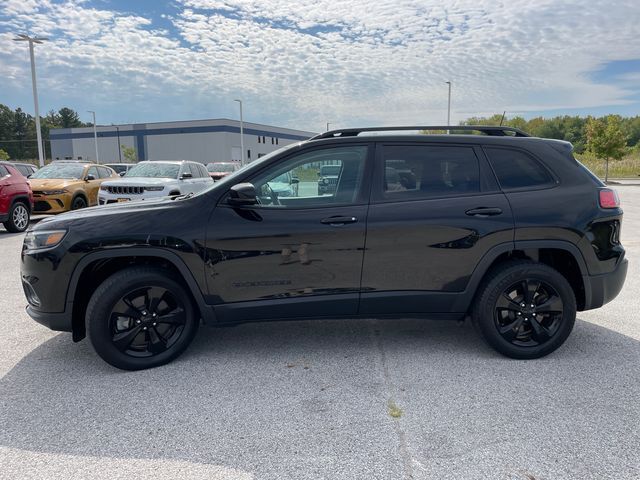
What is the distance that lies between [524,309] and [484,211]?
2.81ft

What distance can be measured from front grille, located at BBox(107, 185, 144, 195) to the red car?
1.77 meters

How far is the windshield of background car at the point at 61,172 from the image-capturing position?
42.3 ft

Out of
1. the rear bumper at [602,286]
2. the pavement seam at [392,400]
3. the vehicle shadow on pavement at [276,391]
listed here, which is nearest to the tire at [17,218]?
the vehicle shadow on pavement at [276,391]

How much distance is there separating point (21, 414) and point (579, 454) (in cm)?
331

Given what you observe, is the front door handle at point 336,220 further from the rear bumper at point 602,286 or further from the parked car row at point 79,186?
the parked car row at point 79,186

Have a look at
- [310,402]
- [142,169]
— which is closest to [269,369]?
[310,402]

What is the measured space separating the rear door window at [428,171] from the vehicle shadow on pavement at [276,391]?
1337 mm

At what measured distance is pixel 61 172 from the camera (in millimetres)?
13078

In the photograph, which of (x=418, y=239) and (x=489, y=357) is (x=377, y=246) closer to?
(x=418, y=239)

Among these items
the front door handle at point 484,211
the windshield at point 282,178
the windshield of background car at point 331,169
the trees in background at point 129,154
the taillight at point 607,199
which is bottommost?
the front door handle at point 484,211

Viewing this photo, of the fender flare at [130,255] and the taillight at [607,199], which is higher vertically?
the taillight at [607,199]

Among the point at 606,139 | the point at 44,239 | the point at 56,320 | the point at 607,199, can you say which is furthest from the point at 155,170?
the point at 606,139

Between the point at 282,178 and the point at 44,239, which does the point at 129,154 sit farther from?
the point at 282,178

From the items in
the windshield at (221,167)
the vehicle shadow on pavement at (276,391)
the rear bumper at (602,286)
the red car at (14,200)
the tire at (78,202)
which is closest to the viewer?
the vehicle shadow on pavement at (276,391)
